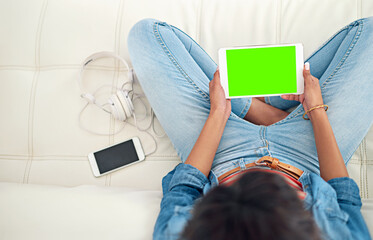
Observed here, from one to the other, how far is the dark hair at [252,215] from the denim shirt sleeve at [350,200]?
226 mm

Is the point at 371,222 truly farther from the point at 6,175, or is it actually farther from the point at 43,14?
the point at 43,14

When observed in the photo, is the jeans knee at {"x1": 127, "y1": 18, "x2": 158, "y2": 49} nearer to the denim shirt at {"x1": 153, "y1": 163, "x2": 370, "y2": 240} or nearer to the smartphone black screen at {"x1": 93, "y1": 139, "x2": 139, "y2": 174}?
the smartphone black screen at {"x1": 93, "y1": 139, "x2": 139, "y2": 174}

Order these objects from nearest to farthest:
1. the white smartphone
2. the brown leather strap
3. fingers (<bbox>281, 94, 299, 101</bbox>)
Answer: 1. the brown leather strap
2. fingers (<bbox>281, 94, 299, 101</bbox>)
3. the white smartphone

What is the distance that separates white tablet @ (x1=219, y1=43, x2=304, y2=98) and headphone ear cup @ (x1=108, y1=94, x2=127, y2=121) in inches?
12.9

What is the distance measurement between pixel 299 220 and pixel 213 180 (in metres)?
0.33

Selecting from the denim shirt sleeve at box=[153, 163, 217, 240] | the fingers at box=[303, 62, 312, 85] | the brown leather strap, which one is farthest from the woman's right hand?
the denim shirt sleeve at box=[153, 163, 217, 240]

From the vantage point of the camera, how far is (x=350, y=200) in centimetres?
65

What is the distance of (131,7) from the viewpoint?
3.68 ft

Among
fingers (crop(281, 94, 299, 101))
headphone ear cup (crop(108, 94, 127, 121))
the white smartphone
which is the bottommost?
the white smartphone

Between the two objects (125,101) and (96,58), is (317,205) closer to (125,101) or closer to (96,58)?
(125,101)

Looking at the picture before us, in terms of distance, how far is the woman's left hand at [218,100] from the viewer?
2.67ft

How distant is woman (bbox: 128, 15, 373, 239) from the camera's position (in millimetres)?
638

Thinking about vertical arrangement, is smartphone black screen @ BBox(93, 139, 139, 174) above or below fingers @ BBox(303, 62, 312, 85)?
below

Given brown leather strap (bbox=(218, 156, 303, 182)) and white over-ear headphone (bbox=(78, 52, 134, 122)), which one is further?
white over-ear headphone (bbox=(78, 52, 134, 122))
